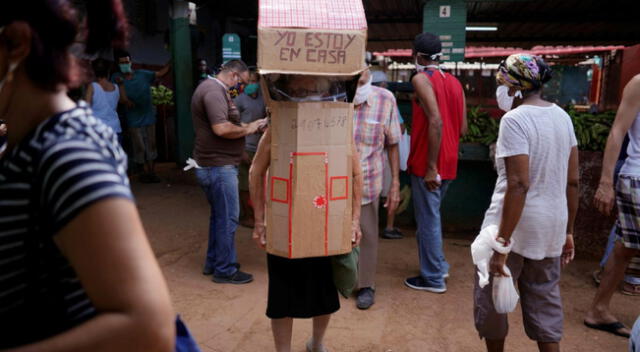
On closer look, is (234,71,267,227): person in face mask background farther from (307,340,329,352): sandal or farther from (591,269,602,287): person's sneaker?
(591,269,602,287): person's sneaker

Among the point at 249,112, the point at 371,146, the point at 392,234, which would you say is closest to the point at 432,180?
the point at 371,146

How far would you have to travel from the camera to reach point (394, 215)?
249 inches

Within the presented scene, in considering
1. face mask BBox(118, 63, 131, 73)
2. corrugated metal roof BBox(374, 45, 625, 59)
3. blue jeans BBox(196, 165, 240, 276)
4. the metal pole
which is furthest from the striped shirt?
corrugated metal roof BBox(374, 45, 625, 59)

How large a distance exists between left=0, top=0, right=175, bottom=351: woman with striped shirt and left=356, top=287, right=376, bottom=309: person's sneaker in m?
3.26

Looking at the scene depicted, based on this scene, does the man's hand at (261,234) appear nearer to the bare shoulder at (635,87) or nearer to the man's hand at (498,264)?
the man's hand at (498,264)

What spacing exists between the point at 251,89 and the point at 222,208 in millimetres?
1907

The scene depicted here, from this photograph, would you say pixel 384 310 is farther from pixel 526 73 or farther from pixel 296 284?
pixel 526 73

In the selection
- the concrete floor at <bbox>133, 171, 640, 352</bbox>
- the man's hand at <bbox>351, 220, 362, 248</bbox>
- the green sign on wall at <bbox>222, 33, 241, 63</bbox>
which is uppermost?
the green sign on wall at <bbox>222, 33, 241, 63</bbox>

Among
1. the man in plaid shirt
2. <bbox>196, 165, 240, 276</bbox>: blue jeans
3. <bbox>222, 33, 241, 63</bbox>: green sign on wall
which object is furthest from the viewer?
<bbox>222, 33, 241, 63</bbox>: green sign on wall

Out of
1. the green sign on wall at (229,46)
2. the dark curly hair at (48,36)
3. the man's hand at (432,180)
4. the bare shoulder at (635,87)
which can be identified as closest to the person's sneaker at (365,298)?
the man's hand at (432,180)

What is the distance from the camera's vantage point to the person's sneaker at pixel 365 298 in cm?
408

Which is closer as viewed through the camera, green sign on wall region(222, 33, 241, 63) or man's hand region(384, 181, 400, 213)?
man's hand region(384, 181, 400, 213)

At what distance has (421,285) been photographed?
4520mm

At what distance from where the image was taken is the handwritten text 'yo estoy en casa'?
2.30 m
